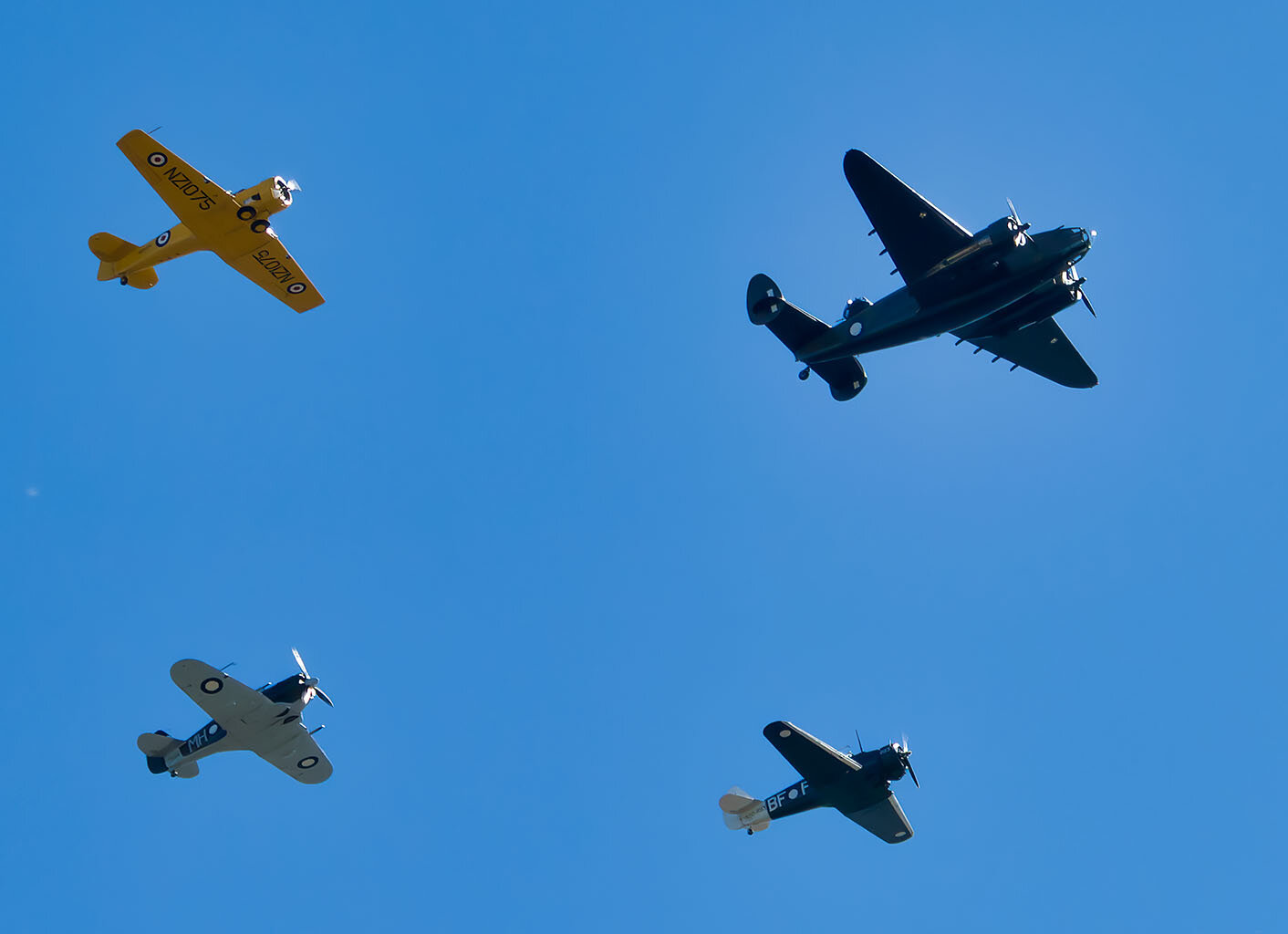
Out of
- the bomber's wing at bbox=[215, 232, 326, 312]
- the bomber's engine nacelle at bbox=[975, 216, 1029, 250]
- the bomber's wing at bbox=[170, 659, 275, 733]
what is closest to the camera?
the bomber's engine nacelle at bbox=[975, 216, 1029, 250]

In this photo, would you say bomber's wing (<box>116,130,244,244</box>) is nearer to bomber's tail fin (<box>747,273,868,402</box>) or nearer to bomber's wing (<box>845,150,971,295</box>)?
bomber's tail fin (<box>747,273,868,402</box>)

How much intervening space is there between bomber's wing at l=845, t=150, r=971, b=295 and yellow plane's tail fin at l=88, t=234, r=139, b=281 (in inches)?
1062

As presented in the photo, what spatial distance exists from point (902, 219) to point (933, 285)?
7.85 ft

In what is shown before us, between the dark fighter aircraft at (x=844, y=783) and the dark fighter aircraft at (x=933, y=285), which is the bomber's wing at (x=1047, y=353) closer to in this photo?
→ the dark fighter aircraft at (x=933, y=285)

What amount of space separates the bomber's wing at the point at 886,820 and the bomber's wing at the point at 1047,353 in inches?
665

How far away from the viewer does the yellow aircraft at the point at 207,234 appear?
119ft

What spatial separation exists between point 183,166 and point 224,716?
751 inches

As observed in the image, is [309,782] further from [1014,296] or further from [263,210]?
[1014,296]

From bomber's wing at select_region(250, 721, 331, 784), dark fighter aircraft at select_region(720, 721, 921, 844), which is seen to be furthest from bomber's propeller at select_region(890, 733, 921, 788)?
bomber's wing at select_region(250, 721, 331, 784)

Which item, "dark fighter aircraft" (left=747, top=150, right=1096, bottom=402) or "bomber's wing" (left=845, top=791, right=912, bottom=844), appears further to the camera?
"bomber's wing" (left=845, top=791, right=912, bottom=844)

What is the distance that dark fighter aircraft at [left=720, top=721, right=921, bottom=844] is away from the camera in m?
37.6

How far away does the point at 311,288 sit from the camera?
42406mm

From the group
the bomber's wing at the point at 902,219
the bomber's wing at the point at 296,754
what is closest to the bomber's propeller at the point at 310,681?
the bomber's wing at the point at 296,754

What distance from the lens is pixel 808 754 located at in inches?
1487
